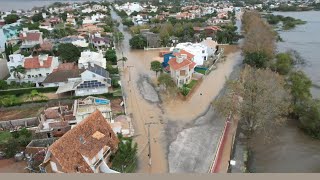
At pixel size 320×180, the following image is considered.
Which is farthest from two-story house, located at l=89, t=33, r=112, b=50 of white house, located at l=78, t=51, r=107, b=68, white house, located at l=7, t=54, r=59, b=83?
white house, located at l=7, t=54, r=59, b=83

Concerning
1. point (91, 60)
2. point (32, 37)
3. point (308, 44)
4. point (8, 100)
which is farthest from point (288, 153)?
point (32, 37)

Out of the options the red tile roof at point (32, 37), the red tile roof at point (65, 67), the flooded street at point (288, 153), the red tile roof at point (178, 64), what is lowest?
the flooded street at point (288, 153)

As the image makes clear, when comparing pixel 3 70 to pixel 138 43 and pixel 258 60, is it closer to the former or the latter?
pixel 138 43

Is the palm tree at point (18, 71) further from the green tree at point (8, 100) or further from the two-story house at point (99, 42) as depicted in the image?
the two-story house at point (99, 42)

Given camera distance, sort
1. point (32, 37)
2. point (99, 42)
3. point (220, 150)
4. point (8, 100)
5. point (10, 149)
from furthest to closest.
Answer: point (99, 42) → point (32, 37) → point (8, 100) → point (10, 149) → point (220, 150)

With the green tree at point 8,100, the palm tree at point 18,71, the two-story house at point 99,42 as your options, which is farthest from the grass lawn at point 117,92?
the two-story house at point 99,42

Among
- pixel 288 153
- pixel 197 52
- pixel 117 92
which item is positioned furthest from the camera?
pixel 197 52

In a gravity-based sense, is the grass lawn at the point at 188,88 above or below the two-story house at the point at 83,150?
below
